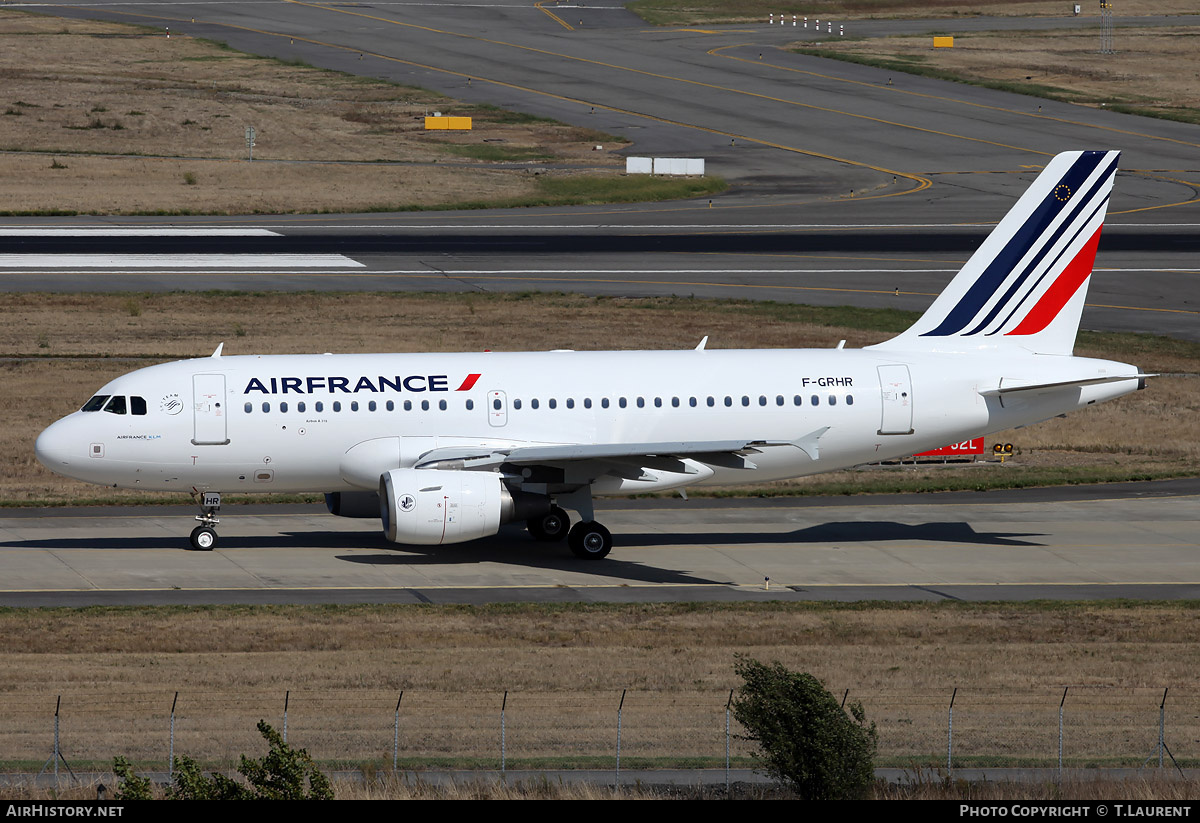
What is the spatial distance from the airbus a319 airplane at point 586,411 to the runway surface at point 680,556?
55.8 inches

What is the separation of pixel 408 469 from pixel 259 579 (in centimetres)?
420

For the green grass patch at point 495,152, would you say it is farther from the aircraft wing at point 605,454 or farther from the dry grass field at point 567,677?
the dry grass field at point 567,677

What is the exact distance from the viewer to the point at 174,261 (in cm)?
7644

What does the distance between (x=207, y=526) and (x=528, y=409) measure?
840 cm

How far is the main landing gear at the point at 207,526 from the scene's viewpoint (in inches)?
1503

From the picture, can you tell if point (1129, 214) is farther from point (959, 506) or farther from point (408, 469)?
point (408, 469)

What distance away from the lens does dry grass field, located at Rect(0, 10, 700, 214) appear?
95500 millimetres

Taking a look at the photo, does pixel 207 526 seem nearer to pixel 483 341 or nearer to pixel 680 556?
pixel 680 556

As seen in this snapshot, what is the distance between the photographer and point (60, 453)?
3672 centimetres

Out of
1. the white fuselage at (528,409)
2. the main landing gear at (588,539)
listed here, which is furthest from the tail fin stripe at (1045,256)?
the main landing gear at (588,539)

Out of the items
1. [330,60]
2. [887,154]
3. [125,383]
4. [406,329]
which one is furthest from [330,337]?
[330,60]

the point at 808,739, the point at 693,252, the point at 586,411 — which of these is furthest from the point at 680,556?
the point at 693,252

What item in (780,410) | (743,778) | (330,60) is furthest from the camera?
(330,60)

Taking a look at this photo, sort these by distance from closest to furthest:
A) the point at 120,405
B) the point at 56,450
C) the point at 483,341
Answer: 1. the point at 56,450
2. the point at 120,405
3. the point at 483,341
